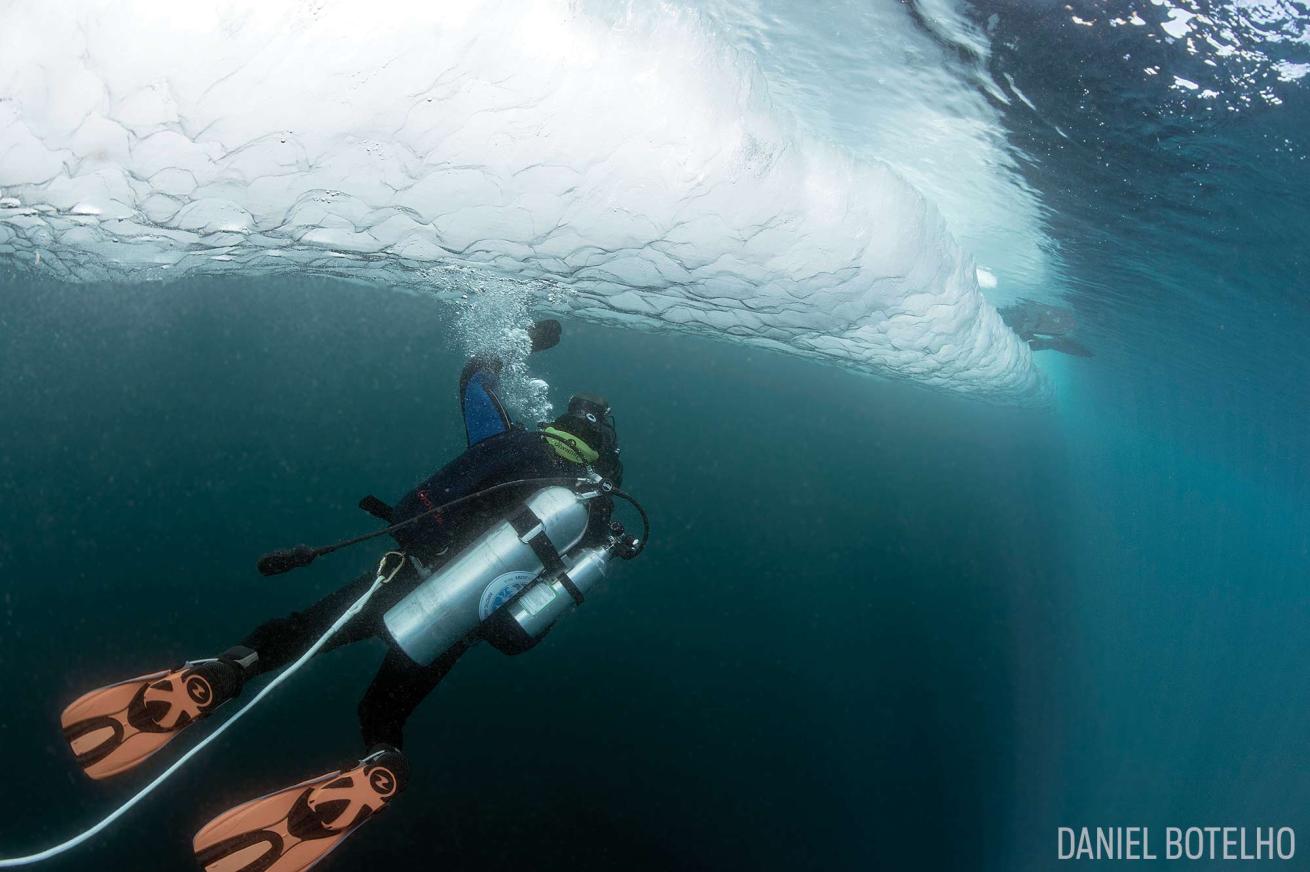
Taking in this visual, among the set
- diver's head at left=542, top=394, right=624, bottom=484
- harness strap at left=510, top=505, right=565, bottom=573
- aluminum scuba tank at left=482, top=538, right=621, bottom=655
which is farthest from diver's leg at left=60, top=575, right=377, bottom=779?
diver's head at left=542, top=394, right=624, bottom=484

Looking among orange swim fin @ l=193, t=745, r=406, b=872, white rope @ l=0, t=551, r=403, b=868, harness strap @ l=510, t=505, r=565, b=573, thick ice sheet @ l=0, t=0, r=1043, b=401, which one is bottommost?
orange swim fin @ l=193, t=745, r=406, b=872

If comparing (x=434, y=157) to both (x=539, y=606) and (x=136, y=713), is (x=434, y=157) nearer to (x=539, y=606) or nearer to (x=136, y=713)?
(x=539, y=606)

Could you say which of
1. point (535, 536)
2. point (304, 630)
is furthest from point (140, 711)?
point (535, 536)

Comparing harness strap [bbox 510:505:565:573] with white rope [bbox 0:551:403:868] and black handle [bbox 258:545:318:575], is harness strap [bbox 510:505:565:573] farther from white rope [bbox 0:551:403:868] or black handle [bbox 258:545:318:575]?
black handle [bbox 258:545:318:575]

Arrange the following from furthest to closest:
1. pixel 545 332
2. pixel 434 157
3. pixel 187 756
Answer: pixel 545 332, pixel 434 157, pixel 187 756

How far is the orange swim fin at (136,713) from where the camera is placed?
3.61 metres

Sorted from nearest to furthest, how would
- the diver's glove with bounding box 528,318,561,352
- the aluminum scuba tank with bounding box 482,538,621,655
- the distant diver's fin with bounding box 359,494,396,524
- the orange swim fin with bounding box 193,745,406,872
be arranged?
the orange swim fin with bounding box 193,745,406,872
the aluminum scuba tank with bounding box 482,538,621,655
the distant diver's fin with bounding box 359,494,396,524
the diver's glove with bounding box 528,318,561,352

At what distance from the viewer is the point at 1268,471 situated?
1533 inches

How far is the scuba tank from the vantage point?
4.12m

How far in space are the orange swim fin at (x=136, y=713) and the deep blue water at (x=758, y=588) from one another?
8.51 metres

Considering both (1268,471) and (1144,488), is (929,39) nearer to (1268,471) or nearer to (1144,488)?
(1268,471)

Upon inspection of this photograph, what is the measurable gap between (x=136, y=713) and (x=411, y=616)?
170cm

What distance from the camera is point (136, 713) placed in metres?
3.64

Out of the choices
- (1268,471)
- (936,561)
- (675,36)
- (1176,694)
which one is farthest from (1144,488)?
(675,36)
